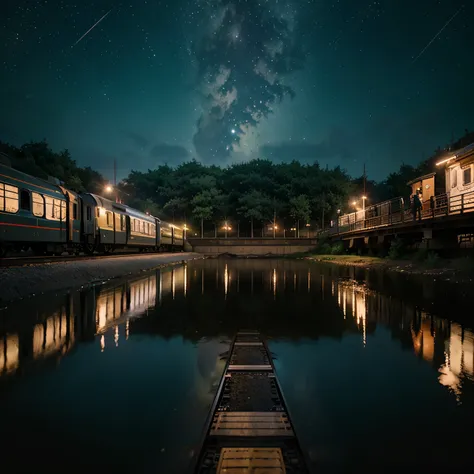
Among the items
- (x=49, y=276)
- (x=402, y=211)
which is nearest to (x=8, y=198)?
(x=49, y=276)

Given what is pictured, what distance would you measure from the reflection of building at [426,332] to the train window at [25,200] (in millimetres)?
13024

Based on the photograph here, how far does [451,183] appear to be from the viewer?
2728 centimetres

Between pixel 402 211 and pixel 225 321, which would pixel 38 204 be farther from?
pixel 402 211

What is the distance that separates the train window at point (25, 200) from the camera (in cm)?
1539

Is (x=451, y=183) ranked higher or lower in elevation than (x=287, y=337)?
higher

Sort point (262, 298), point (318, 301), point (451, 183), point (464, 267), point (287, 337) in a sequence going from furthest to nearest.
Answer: point (451, 183), point (464, 267), point (262, 298), point (318, 301), point (287, 337)

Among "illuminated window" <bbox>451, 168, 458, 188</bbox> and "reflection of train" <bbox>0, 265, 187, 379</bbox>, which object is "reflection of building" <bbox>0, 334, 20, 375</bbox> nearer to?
"reflection of train" <bbox>0, 265, 187, 379</bbox>

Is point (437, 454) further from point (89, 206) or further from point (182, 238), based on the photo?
point (182, 238)

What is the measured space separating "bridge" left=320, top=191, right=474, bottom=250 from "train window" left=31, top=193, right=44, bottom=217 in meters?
19.4

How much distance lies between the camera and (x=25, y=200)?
616 inches

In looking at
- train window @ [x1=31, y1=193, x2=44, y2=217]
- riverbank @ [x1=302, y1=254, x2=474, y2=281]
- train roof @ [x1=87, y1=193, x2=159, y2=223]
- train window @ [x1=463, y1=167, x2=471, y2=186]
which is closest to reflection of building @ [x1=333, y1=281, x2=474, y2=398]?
riverbank @ [x1=302, y1=254, x2=474, y2=281]

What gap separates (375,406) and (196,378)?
183 cm

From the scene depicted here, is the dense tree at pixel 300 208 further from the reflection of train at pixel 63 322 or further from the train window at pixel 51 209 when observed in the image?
the reflection of train at pixel 63 322

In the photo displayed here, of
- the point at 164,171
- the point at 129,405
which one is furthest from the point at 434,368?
the point at 164,171
